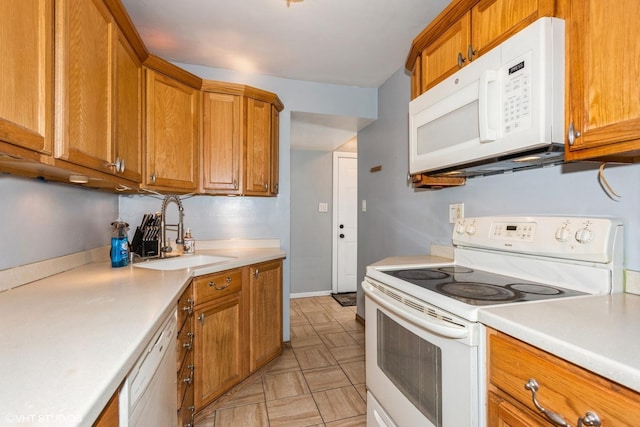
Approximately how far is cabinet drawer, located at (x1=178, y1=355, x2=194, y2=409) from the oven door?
2.95 ft

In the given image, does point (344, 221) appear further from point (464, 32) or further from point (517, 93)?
point (517, 93)

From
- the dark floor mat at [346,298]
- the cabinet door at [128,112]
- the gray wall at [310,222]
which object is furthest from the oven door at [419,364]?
the gray wall at [310,222]

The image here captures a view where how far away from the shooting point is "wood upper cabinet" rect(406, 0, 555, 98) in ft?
3.80

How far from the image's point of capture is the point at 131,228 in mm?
2414

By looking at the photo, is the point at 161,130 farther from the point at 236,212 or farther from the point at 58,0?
the point at 58,0

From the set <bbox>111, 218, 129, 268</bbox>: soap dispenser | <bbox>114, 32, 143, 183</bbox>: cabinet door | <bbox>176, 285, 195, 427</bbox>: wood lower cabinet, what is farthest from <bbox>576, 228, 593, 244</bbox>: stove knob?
<bbox>111, 218, 129, 268</bbox>: soap dispenser

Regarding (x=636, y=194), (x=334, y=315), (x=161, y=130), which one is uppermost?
(x=161, y=130)

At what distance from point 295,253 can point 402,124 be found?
2.51 meters

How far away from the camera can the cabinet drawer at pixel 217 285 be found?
1.71 m

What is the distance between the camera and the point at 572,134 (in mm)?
996

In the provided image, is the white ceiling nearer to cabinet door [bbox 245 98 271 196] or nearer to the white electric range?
cabinet door [bbox 245 98 271 196]

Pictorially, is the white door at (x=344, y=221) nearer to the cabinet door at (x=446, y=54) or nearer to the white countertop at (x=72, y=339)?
the cabinet door at (x=446, y=54)

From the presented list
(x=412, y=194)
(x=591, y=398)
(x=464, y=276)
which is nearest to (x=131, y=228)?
(x=412, y=194)

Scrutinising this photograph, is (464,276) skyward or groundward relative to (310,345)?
skyward
